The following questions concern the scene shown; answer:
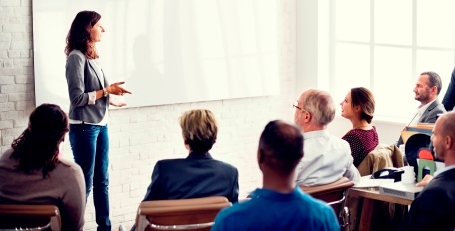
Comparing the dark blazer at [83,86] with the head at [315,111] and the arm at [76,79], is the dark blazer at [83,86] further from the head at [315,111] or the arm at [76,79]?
the head at [315,111]

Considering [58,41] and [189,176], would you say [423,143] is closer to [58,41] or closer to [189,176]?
[189,176]

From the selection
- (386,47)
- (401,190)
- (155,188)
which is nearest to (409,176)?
(401,190)

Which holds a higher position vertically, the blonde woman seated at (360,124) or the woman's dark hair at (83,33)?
the woman's dark hair at (83,33)

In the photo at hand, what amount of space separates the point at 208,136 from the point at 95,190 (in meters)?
2.32

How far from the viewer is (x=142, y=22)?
23.0ft

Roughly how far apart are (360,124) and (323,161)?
0.94 metres

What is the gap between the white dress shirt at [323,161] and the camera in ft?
15.5

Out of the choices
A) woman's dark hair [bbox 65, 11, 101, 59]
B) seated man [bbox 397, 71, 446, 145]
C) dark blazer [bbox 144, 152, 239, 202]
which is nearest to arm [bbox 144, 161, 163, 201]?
dark blazer [bbox 144, 152, 239, 202]

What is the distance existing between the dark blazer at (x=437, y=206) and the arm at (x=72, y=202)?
166 cm

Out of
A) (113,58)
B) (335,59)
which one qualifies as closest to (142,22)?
(113,58)

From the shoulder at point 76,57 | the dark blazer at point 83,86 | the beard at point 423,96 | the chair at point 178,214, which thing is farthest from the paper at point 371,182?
the shoulder at point 76,57

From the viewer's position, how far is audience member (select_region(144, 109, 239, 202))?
4.22m

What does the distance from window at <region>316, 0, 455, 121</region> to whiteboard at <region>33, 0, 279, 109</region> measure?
59 centimetres

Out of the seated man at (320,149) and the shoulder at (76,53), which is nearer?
the seated man at (320,149)
